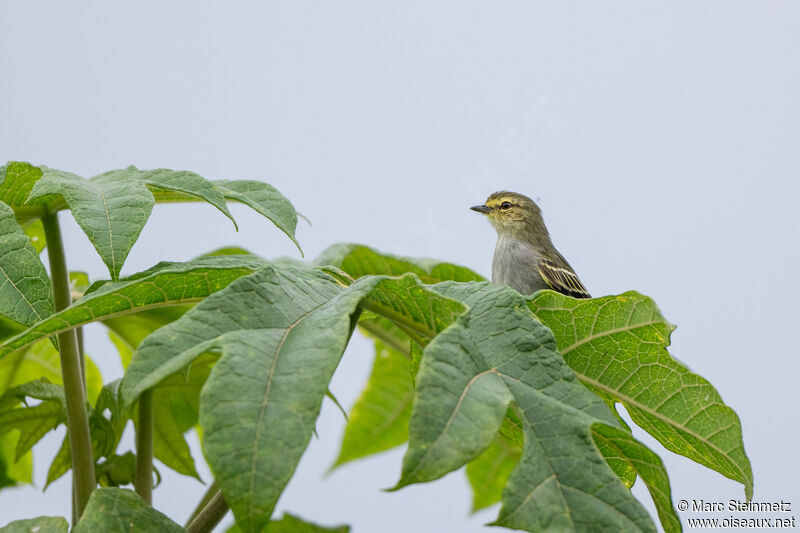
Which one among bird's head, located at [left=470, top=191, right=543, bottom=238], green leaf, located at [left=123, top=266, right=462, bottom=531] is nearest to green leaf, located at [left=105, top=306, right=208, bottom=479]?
green leaf, located at [left=123, top=266, right=462, bottom=531]

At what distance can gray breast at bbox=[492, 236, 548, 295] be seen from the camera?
205 cm

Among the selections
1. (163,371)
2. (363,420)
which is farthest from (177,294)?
(363,420)

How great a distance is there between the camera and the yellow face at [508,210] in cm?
243

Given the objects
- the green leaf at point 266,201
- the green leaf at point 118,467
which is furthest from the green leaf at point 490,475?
the green leaf at point 266,201

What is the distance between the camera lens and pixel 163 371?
59 centimetres

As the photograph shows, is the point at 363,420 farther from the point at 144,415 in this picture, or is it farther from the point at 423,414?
the point at 423,414

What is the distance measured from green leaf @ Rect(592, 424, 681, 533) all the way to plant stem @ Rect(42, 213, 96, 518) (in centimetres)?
59

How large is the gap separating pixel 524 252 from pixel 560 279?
0.19m

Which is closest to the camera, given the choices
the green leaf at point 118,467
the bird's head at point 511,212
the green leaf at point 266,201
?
the green leaf at point 266,201

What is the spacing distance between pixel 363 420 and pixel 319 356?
1165mm

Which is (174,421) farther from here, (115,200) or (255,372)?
(255,372)

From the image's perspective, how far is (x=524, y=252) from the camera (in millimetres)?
2158

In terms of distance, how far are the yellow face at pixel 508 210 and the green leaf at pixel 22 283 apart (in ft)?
5.60

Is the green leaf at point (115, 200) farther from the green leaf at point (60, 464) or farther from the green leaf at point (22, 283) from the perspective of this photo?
the green leaf at point (60, 464)
